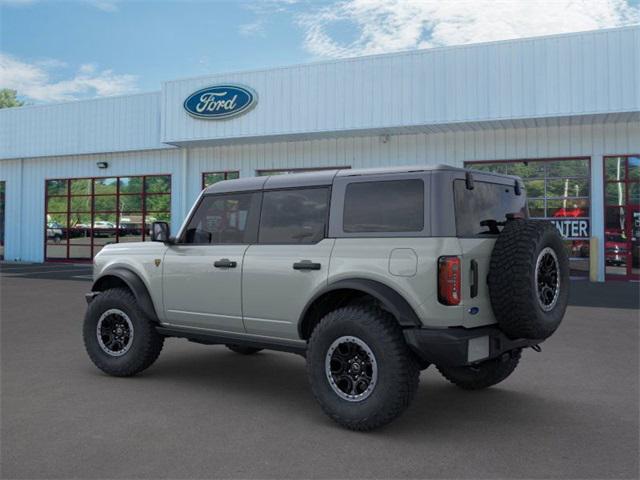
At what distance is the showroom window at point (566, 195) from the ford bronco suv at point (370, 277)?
42.4ft

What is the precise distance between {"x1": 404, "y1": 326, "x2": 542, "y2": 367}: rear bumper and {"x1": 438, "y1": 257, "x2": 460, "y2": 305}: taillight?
22cm

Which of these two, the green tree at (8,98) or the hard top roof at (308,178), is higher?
the green tree at (8,98)

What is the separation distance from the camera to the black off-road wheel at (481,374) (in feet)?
17.9

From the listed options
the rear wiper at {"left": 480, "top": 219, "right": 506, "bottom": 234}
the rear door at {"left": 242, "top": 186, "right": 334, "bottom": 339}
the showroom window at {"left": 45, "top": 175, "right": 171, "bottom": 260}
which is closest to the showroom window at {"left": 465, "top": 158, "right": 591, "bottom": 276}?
the showroom window at {"left": 45, "top": 175, "right": 171, "bottom": 260}

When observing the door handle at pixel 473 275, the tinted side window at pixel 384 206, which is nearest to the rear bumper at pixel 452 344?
the door handle at pixel 473 275

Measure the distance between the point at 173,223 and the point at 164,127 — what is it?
3469 millimetres

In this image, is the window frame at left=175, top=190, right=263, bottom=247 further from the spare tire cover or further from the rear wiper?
the spare tire cover

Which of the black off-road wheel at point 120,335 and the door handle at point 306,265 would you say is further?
the black off-road wheel at point 120,335

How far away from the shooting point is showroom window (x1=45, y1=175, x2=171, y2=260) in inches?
915

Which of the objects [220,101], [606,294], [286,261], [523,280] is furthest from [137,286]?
[220,101]

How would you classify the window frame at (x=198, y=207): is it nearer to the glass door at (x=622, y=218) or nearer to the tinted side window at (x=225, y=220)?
the tinted side window at (x=225, y=220)

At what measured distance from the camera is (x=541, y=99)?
1569 centimetres

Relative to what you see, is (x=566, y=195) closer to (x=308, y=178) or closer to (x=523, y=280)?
(x=308, y=178)

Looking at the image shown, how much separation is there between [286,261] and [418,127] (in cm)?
1321
